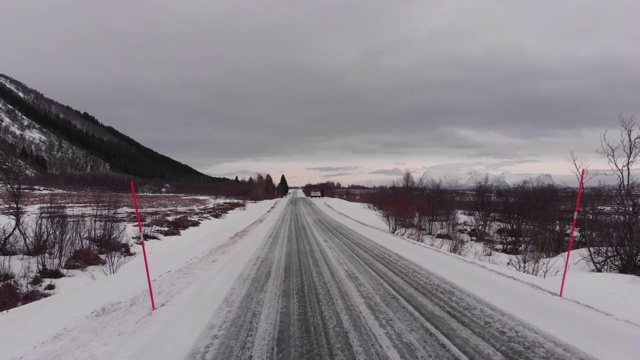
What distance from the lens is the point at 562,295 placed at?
630 cm

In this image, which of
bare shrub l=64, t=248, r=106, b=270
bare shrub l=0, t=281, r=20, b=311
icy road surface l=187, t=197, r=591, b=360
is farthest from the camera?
bare shrub l=64, t=248, r=106, b=270

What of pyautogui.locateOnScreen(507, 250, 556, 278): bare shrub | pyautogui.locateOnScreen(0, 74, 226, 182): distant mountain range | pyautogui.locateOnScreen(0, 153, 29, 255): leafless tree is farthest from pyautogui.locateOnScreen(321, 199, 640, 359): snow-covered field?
pyautogui.locateOnScreen(0, 74, 226, 182): distant mountain range

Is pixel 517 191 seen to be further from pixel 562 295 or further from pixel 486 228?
pixel 562 295

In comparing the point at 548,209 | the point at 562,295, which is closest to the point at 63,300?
the point at 562,295

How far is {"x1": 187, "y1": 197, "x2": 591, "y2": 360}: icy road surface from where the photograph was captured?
13.0 feet

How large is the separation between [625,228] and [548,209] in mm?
17237

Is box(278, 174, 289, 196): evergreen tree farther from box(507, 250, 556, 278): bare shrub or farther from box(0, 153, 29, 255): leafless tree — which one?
box(507, 250, 556, 278): bare shrub

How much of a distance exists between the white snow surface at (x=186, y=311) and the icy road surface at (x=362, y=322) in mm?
345

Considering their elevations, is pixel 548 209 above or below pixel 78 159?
below

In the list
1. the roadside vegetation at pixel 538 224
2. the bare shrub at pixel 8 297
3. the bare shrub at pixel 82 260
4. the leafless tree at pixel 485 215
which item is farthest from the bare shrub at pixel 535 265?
the leafless tree at pixel 485 215

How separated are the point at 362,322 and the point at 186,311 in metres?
2.86

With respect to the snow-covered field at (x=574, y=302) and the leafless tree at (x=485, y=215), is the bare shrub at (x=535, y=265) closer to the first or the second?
the snow-covered field at (x=574, y=302)

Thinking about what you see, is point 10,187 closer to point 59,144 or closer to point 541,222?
point 541,222

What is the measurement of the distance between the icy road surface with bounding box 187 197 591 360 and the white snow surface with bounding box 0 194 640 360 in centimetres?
34
